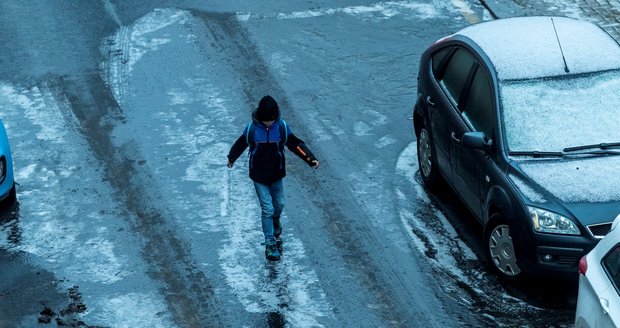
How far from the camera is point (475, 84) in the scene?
11.9 m

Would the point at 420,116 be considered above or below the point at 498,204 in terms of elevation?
below

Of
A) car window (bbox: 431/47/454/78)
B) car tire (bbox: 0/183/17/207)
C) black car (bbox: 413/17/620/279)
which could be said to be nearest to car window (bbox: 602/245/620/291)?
black car (bbox: 413/17/620/279)

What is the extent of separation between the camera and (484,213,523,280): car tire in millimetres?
10664

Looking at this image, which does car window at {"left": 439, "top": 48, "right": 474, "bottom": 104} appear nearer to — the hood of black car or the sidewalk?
the hood of black car

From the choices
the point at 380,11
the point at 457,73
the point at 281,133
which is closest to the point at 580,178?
the point at 457,73

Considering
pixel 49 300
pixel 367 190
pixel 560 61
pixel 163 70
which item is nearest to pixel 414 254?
pixel 367 190

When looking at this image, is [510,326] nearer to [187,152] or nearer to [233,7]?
[187,152]

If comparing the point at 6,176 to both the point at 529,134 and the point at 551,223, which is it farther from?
the point at 551,223

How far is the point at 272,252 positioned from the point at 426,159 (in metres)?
2.13

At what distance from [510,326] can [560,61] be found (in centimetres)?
265

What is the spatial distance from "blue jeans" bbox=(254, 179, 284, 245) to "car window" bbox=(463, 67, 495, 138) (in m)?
1.82

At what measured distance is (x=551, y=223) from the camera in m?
10.2

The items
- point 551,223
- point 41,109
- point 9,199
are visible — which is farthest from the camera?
point 41,109

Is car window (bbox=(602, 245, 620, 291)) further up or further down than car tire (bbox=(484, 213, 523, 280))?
further up
